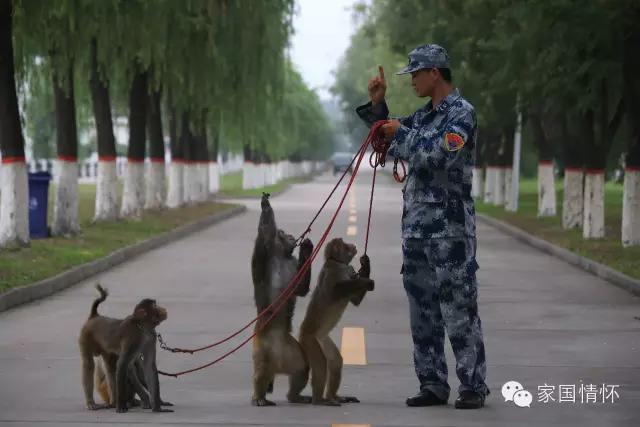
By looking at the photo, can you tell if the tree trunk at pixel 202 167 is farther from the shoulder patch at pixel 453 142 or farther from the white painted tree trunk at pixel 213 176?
the shoulder patch at pixel 453 142

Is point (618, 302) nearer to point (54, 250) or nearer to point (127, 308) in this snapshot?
point (127, 308)

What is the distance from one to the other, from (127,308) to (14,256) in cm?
517

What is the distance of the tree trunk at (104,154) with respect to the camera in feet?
100

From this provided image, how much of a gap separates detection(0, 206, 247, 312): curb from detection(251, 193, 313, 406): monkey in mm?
7300

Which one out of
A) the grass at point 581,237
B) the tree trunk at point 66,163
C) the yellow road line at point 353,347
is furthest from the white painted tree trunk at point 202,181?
the yellow road line at point 353,347

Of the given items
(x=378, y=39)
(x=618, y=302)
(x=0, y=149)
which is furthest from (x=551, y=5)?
(x=378, y=39)

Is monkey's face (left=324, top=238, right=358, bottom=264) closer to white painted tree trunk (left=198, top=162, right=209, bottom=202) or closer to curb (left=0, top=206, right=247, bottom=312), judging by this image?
curb (left=0, top=206, right=247, bottom=312)

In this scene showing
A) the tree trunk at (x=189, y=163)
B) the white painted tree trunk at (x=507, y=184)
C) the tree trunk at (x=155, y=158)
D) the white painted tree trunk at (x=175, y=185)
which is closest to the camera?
the tree trunk at (x=155, y=158)

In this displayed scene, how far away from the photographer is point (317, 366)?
28.1 ft

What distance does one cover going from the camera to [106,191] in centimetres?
3072

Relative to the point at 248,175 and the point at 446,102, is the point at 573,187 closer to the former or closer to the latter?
the point at 446,102

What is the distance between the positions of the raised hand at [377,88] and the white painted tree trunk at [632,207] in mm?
15860

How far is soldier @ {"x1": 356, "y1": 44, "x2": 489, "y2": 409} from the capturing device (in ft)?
27.6

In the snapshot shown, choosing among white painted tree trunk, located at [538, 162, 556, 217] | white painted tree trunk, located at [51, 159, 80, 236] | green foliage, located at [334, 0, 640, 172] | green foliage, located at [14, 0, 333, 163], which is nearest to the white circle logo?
green foliage, located at [14, 0, 333, 163]
